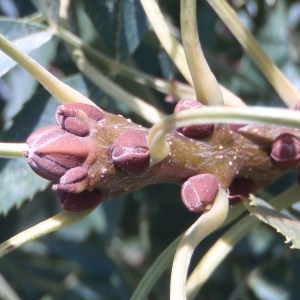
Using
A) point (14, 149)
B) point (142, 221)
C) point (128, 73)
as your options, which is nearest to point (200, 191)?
point (14, 149)

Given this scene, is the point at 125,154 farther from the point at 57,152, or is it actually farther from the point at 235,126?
the point at 235,126

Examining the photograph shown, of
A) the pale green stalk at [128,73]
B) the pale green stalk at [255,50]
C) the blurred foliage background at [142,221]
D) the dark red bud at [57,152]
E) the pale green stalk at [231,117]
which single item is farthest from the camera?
the blurred foliage background at [142,221]

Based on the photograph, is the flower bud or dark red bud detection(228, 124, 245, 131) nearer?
the flower bud

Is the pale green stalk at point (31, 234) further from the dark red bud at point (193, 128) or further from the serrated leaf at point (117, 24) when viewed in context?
the serrated leaf at point (117, 24)

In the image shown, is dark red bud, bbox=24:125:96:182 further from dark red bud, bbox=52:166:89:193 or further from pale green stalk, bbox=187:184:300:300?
pale green stalk, bbox=187:184:300:300

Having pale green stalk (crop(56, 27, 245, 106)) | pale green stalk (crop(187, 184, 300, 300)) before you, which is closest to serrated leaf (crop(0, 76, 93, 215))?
pale green stalk (crop(56, 27, 245, 106))

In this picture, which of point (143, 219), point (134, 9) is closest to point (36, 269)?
point (143, 219)

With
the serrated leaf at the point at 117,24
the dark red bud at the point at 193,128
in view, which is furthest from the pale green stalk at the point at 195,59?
the serrated leaf at the point at 117,24
